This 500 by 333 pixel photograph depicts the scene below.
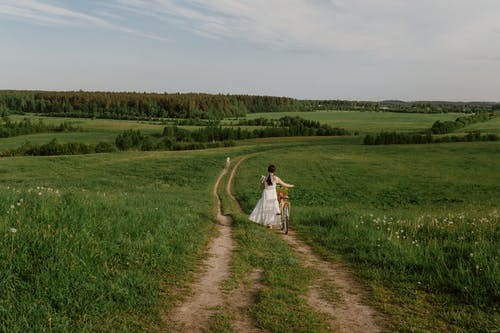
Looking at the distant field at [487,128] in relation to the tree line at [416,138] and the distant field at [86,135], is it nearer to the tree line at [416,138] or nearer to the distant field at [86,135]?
the tree line at [416,138]

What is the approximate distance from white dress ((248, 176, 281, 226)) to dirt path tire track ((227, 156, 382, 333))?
599cm

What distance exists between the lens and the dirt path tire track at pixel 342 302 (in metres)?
6.71

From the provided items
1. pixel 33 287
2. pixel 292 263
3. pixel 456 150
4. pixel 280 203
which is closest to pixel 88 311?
pixel 33 287

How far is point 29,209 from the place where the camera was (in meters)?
9.29

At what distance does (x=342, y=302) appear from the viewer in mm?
7691

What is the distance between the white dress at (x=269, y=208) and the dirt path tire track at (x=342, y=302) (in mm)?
5989

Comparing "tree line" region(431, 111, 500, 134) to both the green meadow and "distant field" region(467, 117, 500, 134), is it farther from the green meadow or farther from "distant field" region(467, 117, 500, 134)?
the green meadow

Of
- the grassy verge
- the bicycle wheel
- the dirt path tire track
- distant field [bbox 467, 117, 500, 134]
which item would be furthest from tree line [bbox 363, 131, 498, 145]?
the dirt path tire track

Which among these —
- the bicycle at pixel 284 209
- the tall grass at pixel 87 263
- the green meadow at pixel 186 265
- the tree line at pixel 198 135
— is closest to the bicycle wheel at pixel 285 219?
the bicycle at pixel 284 209

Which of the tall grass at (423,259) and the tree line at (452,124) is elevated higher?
the tree line at (452,124)

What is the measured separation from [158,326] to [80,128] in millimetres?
149770

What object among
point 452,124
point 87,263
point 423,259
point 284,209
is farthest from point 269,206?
point 452,124

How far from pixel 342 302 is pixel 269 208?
942 cm

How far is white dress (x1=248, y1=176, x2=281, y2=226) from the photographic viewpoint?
16.9 metres
